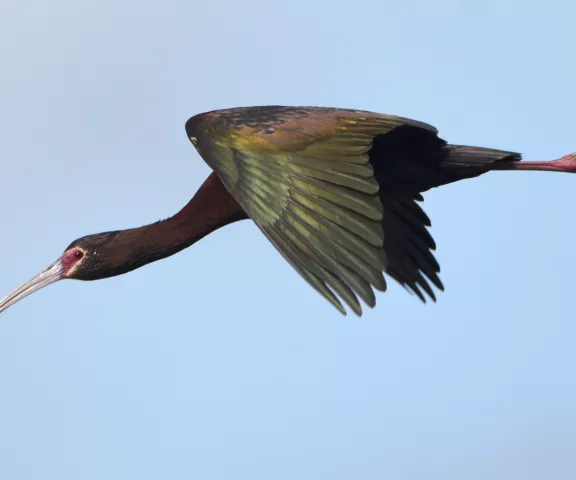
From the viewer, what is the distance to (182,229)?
1146cm

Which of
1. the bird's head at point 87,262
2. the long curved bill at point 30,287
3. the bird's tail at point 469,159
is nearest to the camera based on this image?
the bird's tail at point 469,159

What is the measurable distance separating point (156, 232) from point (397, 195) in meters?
1.91

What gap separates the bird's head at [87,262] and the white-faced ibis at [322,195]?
1 centimetres

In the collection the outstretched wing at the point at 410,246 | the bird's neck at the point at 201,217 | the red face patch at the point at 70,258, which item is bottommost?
the outstretched wing at the point at 410,246

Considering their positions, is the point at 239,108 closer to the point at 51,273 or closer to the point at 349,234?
the point at 349,234

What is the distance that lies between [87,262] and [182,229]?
957mm

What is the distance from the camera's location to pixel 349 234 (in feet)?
31.2

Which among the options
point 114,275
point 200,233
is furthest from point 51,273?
point 200,233

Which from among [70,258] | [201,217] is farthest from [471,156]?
[70,258]

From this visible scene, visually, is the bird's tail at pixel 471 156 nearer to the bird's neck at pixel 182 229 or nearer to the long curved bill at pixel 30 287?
the bird's neck at pixel 182 229

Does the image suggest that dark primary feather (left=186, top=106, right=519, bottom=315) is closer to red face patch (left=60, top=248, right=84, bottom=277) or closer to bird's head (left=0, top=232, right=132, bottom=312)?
bird's head (left=0, top=232, right=132, bottom=312)

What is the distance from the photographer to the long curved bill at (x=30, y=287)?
488 inches

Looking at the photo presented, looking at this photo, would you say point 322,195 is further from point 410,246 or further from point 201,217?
point 410,246

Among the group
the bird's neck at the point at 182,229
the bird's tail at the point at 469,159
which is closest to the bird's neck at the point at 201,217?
the bird's neck at the point at 182,229
